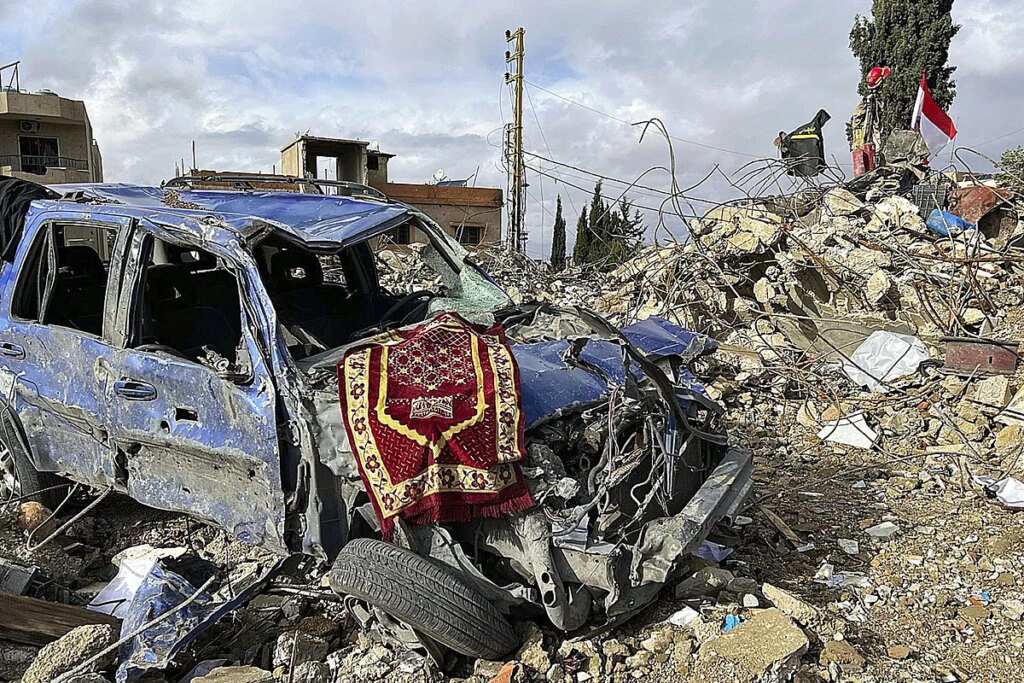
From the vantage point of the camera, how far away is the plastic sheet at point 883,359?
719 cm

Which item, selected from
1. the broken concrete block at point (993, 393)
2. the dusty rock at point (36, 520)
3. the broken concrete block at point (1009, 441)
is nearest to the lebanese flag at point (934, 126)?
the broken concrete block at point (993, 393)

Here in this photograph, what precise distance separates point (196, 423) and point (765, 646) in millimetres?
2525

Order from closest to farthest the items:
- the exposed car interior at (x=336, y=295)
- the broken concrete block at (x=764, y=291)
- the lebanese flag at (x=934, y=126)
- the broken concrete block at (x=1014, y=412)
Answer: the exposed car interior at (x=336, y=295)
the broken concrete block at (x=1014, y=412)
the broken concrete block at (x=764, y=291)
the lebanese flag at (x=934, y=126)

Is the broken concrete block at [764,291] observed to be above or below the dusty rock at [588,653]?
above

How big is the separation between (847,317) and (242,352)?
6.88m

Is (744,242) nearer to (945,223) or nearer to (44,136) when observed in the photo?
(945,223)

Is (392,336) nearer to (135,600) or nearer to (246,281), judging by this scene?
(246,281)

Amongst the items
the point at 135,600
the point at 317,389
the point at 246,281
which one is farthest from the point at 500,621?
the point at 246,281

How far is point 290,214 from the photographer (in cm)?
384

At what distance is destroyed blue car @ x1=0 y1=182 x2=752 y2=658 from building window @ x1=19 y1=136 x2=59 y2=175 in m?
30.3

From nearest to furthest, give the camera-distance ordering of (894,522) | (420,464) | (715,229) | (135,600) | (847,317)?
(420,464) → (135,600) → (894,522) → (847,317) → (715,229)

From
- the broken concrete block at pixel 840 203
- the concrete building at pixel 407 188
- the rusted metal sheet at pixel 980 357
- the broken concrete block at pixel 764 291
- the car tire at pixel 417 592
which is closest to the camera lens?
the car tire at pixel 417 592

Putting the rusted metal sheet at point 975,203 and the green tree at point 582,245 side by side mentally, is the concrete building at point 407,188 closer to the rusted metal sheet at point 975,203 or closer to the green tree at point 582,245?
the green tree at point 582,245

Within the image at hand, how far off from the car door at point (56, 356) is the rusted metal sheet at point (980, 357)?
658 cm
